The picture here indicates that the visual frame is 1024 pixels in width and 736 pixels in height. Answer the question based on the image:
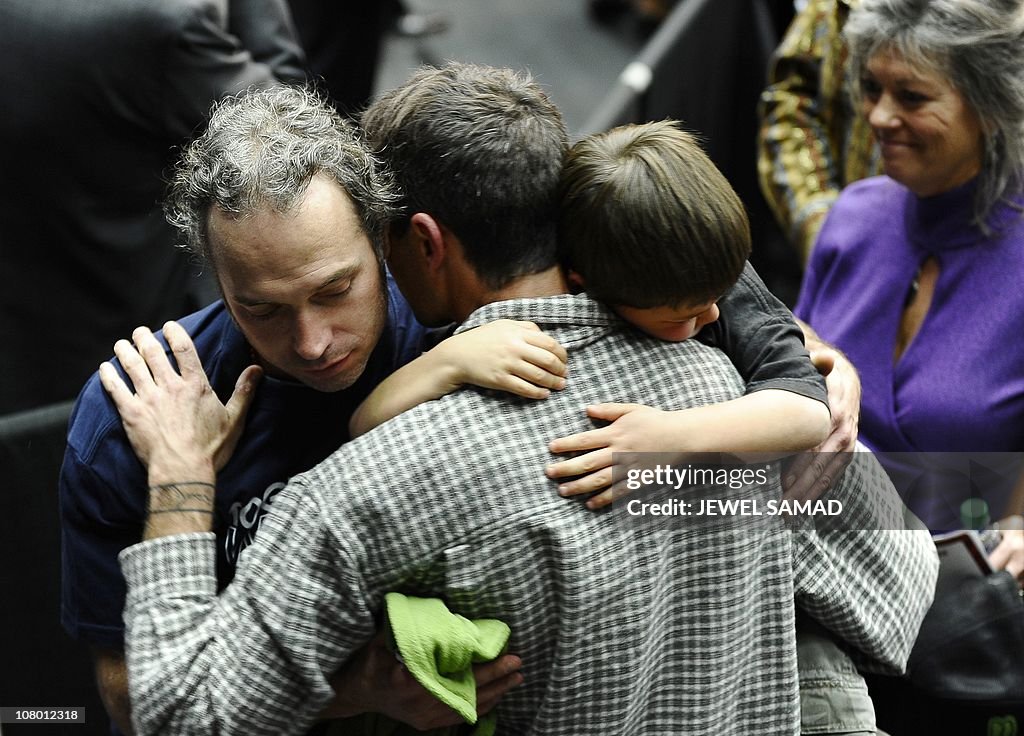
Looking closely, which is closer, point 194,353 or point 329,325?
point 329,325

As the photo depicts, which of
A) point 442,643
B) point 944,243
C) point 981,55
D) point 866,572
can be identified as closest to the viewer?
point 442,643

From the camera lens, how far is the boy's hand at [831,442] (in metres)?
1.63

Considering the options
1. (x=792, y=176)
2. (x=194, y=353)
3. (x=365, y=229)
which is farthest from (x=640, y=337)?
(x=792, y=176)

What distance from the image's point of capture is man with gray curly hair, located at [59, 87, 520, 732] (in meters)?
1.54

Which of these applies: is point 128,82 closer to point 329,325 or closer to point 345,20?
point 329,325

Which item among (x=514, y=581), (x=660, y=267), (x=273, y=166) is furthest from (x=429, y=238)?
(x=514, y=581)

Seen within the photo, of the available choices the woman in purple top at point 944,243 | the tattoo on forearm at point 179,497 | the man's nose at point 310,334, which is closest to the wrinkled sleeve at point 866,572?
the woman in purple top at point 944,243

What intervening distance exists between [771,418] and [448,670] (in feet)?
1.70

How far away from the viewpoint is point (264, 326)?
5.29 ft

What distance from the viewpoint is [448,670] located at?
54.7 inches

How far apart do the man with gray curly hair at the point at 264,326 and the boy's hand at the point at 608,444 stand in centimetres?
35

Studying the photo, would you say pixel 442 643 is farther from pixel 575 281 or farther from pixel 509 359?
pixel 575 281

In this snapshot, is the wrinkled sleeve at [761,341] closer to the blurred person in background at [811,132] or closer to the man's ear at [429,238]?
the man's ear at [429,238]

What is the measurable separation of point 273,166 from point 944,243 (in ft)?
5.05
